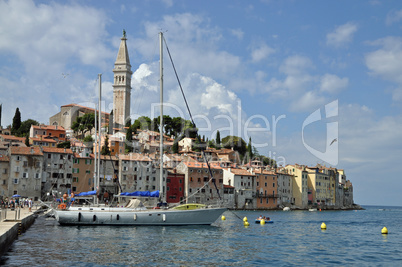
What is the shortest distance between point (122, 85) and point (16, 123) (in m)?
46.6

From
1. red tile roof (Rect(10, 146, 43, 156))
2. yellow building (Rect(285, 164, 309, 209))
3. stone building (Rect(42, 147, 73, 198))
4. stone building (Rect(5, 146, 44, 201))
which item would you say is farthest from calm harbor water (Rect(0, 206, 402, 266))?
yellow building (Rect(285, 164, 309, 209))

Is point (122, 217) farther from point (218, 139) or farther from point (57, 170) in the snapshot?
point (218, 139)

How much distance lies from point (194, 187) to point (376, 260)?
6111cm

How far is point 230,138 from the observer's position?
428ft

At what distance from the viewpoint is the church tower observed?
465 feet

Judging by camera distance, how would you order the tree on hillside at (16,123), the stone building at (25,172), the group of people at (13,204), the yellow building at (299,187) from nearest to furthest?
the group of people at (13,204) → the stone building at (25,172) → the tree on hillside at (16,123) → the yellow building at (299,187)

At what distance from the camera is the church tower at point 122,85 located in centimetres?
14162

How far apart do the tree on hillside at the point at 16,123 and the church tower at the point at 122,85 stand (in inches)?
1554

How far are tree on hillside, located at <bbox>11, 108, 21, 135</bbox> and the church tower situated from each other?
129 ft

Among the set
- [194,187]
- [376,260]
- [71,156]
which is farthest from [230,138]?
[376,260]

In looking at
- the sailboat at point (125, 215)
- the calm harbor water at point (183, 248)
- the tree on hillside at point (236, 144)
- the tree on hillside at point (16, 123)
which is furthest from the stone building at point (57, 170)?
the tree on hillside at point (236, 144)

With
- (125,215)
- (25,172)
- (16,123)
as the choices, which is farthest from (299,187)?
(125,215)

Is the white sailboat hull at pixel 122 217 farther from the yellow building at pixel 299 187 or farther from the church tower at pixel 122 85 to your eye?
the church tower at pixel 122 85

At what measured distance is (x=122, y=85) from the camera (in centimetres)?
14375
